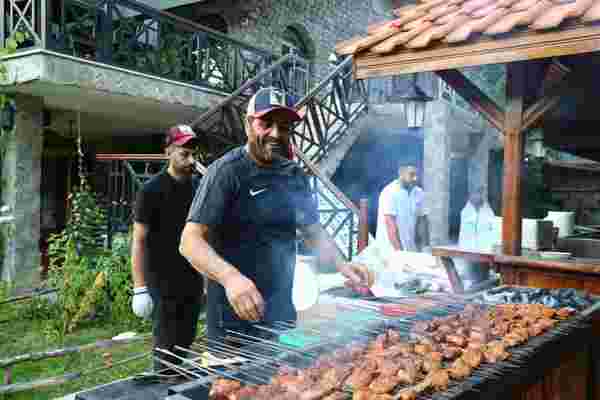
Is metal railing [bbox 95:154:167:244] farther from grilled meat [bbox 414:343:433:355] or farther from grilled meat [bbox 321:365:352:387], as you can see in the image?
grilled meat [bbox 321:365:352:387]

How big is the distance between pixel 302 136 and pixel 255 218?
8.09 meters

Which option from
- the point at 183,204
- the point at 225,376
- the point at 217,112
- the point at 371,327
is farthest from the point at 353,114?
the point at 225,376

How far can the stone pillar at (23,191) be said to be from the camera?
882 cm

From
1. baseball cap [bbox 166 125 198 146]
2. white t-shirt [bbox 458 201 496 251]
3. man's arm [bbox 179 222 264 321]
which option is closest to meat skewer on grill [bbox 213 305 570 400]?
man's arm [bbox 179 222 264 321]

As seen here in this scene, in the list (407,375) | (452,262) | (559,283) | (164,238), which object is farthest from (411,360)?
(452,262)

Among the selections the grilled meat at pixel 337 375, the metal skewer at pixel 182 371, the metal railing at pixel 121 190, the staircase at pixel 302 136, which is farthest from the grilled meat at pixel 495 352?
the metal railing at pixel 121 190

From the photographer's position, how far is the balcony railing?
9.05 m

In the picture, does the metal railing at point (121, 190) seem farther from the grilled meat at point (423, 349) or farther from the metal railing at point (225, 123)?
the grilled meat at point (423, 349)

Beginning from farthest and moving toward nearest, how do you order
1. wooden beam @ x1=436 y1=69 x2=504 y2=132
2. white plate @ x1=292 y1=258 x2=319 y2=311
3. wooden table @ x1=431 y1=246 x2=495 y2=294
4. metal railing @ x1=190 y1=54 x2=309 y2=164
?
metal railing @ x1=190 y1=54 x2=309 y2=164
wooden table @ x1=431 y1=246 x2=495 y2=294
wooden beam @ x1=436 y1=69 x2=504 y2=132
white plate @ x1=292 y1=258 x2=319 y2=311

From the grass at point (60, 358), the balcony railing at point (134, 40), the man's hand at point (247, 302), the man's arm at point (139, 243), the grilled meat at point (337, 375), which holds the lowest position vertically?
the grass at point (60, 358)

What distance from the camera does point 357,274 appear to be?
3.76 metres

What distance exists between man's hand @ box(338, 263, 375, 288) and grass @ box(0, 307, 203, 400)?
3020 mm

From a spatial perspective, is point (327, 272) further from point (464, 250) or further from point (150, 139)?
point (150, 139)

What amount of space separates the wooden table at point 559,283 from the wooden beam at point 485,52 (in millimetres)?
2100
